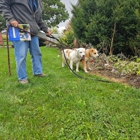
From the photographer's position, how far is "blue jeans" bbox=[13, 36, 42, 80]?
9.31 feet

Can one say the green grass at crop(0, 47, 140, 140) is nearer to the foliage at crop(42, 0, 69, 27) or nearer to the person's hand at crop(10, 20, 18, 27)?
the person's hand at crop(10, 20, 18, 27)

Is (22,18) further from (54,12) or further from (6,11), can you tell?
(54,12)

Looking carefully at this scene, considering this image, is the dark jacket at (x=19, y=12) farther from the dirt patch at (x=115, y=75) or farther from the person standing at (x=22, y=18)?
the dirt patch at (x=115, y=75)

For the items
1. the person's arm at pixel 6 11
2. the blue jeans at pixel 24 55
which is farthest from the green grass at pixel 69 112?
the person's arm at pixel 6 11

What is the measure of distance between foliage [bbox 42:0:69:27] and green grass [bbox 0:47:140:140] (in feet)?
70.1

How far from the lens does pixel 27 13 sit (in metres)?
2.90

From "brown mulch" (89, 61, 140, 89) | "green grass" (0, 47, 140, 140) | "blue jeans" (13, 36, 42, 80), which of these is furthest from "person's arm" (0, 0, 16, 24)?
"brown mulch" (89, 61, 140, 89)

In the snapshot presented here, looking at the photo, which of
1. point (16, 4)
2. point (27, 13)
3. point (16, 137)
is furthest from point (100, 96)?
point (16, 4)

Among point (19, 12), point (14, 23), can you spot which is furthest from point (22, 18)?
point (14, 23)

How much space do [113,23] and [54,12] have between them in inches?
725

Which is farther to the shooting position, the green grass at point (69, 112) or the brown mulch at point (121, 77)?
the brown mulch at point (121, 77)

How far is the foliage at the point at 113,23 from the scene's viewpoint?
5.64 m

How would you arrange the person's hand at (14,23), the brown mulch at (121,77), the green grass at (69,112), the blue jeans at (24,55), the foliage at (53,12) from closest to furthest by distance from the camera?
the green grass at (69,112)
the person's hand at (14,23)
the blue jeans at (24,55)
the brown mulch at (121,77)
the foliage at (53,12)

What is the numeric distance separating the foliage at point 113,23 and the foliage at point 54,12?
16.7 m
